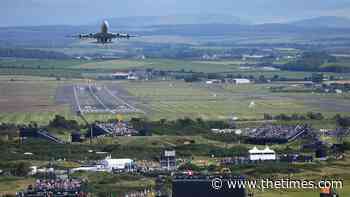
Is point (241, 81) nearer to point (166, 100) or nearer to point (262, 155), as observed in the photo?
point (166, 100)

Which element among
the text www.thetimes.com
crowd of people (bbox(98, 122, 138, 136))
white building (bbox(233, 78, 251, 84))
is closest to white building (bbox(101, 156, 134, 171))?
the text www.thetimes.com

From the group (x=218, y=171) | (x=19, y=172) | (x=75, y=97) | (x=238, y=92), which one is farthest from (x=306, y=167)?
(x=238, y=92)

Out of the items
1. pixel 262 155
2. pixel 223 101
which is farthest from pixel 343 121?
pixel 223 101

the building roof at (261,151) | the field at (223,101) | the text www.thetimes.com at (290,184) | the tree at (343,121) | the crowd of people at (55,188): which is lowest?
the field at (223,101)

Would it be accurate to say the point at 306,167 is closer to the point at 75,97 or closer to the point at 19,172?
the point at 19,172

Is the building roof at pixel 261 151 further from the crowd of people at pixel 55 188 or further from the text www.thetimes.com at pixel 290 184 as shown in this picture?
the crowd of people at pixel 55 188

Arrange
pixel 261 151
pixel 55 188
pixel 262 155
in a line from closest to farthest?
pixel 55 188 < pixel 262 155 < pixel 261 151

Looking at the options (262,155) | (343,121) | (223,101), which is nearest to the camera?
(262,155)

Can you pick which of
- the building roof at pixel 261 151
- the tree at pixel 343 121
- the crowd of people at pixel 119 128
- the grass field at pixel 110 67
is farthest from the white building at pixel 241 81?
the building roof at pixel 261 151
